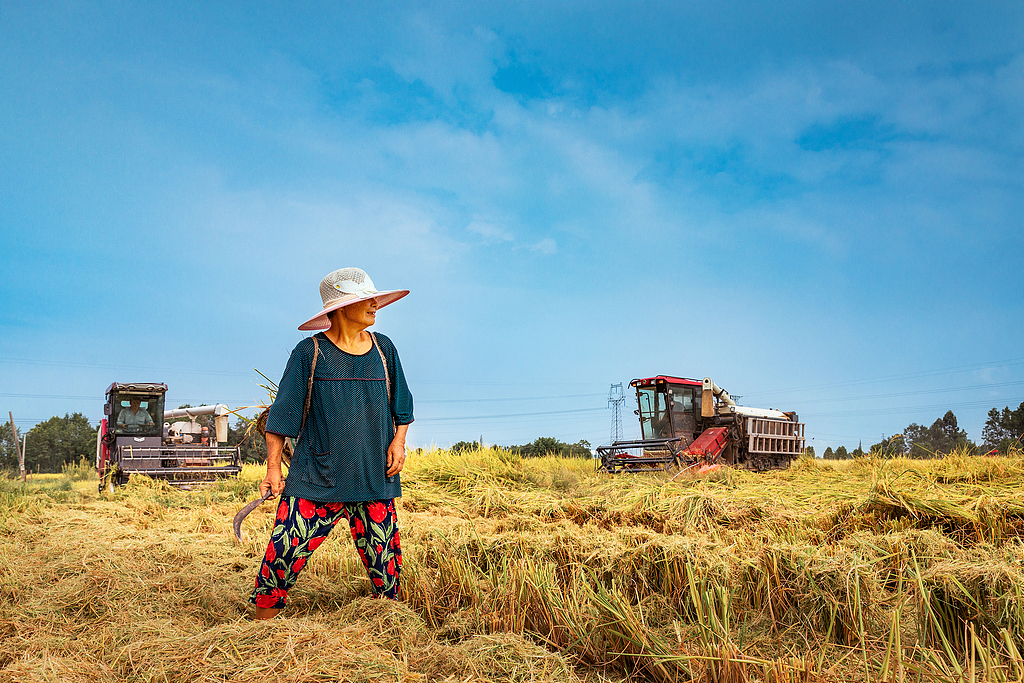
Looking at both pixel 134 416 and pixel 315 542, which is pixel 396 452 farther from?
pixel 134 416

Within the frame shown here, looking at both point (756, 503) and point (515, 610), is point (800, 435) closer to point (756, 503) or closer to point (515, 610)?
point (756, 503)

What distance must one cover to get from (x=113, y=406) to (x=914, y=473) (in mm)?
14571

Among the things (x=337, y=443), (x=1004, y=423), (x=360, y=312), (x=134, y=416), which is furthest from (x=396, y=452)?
(x=1004, y=423)

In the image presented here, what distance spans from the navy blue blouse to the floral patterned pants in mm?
97

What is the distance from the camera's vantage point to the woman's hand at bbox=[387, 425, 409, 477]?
344 centimetres

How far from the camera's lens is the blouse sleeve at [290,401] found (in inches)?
129

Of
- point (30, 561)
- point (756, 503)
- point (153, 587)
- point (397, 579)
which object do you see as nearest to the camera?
point (397, 579)

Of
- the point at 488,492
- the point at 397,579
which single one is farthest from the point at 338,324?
the point at 488,492

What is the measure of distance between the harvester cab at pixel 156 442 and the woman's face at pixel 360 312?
350 inches

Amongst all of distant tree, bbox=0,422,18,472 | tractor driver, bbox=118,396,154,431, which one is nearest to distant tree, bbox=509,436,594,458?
tractor driver, bbox=118,396,154,431

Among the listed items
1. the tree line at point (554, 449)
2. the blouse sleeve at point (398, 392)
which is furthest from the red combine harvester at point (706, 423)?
the blouse sleeve at point (398, 392)

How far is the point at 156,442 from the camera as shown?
1327 cm

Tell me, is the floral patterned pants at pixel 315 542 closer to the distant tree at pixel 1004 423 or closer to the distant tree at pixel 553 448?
the distant tree at pixel 553 448

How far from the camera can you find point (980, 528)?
14.2 feet
